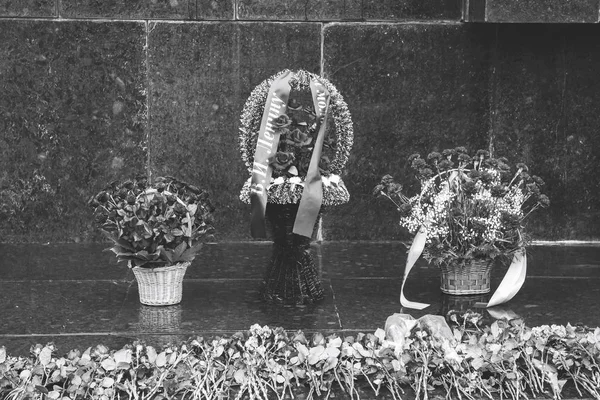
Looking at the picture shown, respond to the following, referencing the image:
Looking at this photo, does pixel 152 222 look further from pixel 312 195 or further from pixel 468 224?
pixel 468 224

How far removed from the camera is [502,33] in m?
7.73

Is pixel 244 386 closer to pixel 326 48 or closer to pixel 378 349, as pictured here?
pixel 378 349

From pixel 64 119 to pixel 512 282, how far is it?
12.0 feet

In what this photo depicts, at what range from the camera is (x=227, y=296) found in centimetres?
603

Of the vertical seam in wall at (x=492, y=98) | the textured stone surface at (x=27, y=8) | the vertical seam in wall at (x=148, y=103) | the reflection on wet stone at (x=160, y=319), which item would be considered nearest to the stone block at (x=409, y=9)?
the vertical seam in wall at (x=492, y=98)

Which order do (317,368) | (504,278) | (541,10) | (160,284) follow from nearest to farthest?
(317,368) → (160,284) → (504,278) → (541,10)

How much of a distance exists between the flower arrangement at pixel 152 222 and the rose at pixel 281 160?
1.73ft

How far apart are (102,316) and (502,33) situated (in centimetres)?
387

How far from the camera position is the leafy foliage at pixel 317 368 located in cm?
450

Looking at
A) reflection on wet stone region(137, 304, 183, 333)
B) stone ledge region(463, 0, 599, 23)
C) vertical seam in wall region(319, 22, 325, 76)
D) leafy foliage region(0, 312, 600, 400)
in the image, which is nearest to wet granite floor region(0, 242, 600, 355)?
reflection on wet stone region(137, 304, 183, 333)

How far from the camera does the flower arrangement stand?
18.3ft

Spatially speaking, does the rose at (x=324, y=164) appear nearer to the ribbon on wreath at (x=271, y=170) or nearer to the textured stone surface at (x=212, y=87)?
the ribbon on wreath at (x=271, y=170)

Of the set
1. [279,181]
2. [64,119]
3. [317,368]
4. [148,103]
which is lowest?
[317,368]

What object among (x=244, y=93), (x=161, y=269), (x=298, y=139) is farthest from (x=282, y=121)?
(x=244, y=93)
